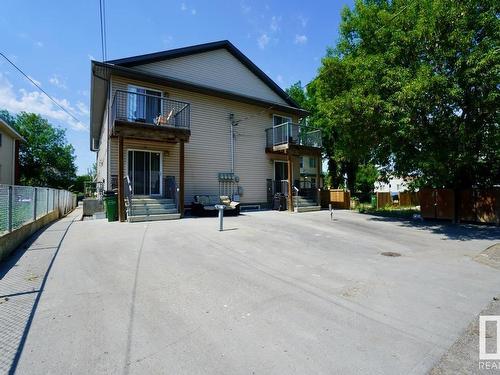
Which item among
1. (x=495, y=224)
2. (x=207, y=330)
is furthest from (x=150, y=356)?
(x=495, y=224)

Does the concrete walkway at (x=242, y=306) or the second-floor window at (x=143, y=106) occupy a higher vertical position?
the second-floor window at (x=143, y=106)

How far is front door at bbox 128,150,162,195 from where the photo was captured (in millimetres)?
14109

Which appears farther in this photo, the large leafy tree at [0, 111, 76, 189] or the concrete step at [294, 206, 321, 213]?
the large leafy tree at [0, 111, 76, 189]

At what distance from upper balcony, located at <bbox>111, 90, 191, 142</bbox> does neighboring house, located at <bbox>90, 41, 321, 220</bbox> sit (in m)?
0.04

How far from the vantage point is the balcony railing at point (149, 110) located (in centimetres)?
1321

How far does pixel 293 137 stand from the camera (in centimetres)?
1822

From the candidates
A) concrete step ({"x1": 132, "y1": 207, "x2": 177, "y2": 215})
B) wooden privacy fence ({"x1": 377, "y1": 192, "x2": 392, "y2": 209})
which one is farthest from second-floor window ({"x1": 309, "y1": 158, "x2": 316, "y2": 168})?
concrete step ({"x1": 132, "y1": 207, "x2": 177, "y2": 215})

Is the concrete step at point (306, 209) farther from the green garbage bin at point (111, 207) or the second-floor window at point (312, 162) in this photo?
the green garbage bin at point (111, 207)

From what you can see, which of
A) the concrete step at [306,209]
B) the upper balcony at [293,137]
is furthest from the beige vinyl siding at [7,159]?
the concrete step at [306,209]

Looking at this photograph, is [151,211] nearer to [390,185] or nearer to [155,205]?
[155,205]

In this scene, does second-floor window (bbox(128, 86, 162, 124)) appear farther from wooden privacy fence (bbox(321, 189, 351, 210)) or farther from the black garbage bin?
wooden privacy fence (bbox(321, 189, 351, 210))

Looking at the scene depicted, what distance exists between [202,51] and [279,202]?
32.4 ft

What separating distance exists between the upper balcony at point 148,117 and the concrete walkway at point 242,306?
18.6 feet

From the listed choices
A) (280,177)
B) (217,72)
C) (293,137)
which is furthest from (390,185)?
(217,72)
